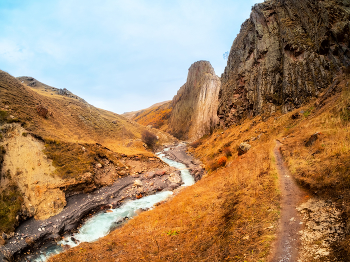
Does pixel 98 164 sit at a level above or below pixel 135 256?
above

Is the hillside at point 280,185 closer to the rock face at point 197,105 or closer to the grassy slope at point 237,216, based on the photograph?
the grassy slope at point 237,216

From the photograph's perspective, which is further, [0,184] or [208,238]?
[0,184]

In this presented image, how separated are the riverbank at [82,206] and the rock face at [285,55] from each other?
62.5 ft

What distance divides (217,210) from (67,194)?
59.0ft

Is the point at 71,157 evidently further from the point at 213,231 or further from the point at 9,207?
the point at 213,231

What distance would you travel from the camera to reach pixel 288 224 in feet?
21.4

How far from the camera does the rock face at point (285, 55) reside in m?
20.9

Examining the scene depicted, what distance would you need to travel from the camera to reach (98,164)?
2552 cm

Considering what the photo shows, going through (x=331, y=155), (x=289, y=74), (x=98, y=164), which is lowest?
(x=331, y=155)

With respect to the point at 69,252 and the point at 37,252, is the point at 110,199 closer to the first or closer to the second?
the point at 37,252

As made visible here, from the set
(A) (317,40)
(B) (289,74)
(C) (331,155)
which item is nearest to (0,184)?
(C) (331,155)

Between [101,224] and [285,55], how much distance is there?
35.6 meters

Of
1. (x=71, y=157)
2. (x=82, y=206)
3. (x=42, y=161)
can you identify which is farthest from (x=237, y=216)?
(x=71, y=157)

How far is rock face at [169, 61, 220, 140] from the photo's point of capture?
67863 mm
